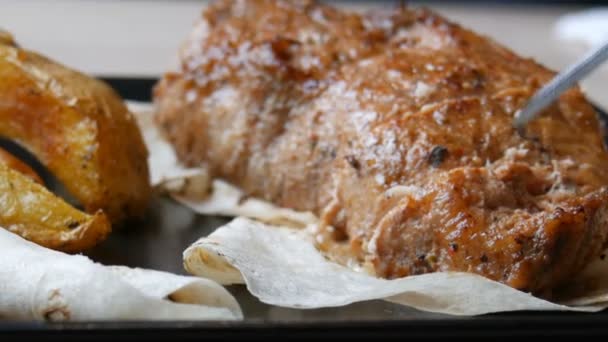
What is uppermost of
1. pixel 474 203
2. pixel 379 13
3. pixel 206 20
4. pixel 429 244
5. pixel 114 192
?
pixel 379 13

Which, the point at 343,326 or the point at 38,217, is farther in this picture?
the point at 38,217

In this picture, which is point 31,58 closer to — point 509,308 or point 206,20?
point 206,20

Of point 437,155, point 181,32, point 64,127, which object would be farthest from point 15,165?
point 181,32

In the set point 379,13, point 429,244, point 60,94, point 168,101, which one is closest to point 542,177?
point 429,244

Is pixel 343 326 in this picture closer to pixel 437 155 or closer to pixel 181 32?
pixel 437 155

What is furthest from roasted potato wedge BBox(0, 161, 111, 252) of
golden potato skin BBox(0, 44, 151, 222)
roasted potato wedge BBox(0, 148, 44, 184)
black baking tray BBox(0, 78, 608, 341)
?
black baking tray BBox(0, 78, 608, 341)

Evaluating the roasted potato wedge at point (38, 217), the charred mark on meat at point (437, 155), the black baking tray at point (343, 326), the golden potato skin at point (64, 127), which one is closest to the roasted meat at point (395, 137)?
the charred mark on meat at point (437, 155)

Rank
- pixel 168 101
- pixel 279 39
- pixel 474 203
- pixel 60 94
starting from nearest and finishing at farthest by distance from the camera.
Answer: pixel 474 203, pixel 60 94, pixel 279 39, pixel 168 101

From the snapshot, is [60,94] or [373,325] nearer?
[373,325]
